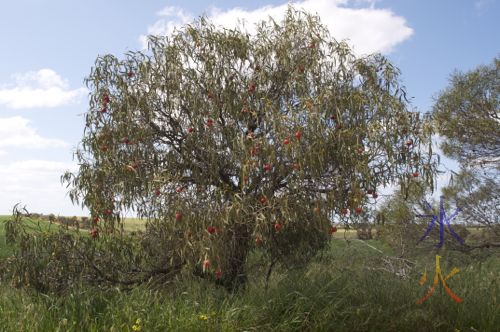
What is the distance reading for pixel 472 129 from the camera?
1575cm

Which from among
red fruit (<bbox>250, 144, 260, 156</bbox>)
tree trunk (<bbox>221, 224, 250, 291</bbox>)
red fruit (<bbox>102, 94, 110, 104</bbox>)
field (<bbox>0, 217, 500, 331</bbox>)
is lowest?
field (<bbox>0, 217, 500, 331</bbox>)

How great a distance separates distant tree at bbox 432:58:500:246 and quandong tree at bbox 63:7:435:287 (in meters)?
7.67

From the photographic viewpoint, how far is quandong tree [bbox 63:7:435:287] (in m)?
6.91

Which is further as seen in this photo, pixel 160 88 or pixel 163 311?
pixel 160 88

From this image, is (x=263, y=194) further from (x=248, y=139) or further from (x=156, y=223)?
(x=156, y=223)

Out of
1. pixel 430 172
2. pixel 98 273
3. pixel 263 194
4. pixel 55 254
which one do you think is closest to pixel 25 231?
pixel 55 254

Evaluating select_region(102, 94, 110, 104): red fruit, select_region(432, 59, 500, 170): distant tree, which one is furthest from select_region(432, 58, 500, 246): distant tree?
select_region(102, 94, 110, 104): red fruit

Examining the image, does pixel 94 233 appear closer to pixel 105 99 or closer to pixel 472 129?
pixel 105 99

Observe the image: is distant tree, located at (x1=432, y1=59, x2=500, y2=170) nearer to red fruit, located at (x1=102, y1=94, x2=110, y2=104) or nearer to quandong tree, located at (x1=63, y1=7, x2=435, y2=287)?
quandong tree, located at (x1=63, y1=7, x2=435, y2=287)

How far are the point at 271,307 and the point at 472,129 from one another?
36.2ft

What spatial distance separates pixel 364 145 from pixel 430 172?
0.98m

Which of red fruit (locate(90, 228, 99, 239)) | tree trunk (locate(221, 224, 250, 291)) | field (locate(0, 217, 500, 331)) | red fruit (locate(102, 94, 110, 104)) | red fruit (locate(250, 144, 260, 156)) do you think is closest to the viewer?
field (locate(0, 217, 500, 331))

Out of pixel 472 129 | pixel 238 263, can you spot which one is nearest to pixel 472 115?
pixel 472 129

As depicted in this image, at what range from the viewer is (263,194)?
281 inches
